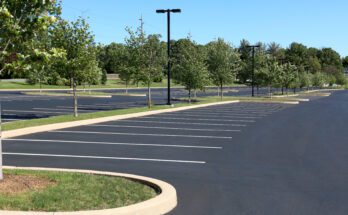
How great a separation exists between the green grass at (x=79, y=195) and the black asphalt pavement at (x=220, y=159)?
739mm

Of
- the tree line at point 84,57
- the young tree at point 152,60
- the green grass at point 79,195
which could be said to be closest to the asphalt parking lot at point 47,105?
the tree line at point 84,57

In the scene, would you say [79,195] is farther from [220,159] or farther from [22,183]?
[220,159]

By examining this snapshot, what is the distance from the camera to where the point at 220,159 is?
10.5m

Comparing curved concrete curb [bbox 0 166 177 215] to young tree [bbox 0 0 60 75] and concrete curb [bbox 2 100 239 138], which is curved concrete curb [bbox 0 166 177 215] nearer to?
young tree [bbox 0 0 60 75]

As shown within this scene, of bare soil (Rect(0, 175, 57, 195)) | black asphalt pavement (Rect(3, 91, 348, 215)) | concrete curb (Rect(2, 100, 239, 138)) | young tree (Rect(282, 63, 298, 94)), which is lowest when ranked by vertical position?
black asphalt pavement (Rect(3, 91, 348, 215))

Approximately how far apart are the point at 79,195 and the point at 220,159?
465cm

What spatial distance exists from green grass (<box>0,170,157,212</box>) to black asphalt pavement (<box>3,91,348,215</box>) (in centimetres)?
74

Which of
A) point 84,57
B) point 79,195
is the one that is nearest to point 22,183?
point 79,195

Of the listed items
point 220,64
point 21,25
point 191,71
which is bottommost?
point 191,71

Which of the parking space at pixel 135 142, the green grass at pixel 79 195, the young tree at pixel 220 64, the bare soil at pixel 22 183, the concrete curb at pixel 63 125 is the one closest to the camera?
the green grass at pixel 79 195

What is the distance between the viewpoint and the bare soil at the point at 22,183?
6727 mm

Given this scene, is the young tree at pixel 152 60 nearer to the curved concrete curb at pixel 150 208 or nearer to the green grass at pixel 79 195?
the green grass at pixel 79 195

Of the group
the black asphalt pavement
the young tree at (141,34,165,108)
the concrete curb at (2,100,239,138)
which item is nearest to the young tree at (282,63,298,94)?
the young tree at (141,34,165,108)

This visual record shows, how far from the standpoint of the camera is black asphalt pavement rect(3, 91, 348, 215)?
22.6ft
